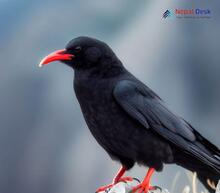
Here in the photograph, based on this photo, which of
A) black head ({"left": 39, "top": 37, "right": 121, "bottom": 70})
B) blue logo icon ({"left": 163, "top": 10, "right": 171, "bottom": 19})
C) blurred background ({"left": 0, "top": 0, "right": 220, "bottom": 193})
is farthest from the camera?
blue logo icon ({"left": 163, "top": 10, "right": 171, "bottom": 19})

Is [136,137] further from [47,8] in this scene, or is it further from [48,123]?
[47,8]

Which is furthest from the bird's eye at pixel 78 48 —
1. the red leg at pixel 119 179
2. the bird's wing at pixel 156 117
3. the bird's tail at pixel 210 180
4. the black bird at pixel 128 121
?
the bird's tail at pixel 210 180

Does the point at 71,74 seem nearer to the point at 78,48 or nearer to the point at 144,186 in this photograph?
the point at 78,48

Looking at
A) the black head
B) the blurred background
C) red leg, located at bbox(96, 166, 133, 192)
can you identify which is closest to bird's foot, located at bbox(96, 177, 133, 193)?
red leg, located at bbox(96, 166, 133, 192)

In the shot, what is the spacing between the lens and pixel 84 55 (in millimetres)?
2539

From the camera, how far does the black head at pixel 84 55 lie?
2.54 metres

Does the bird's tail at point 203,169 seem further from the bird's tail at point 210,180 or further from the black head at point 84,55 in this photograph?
the black head at point 84,55

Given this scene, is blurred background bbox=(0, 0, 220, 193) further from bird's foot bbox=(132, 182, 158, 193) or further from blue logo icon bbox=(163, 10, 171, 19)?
bird's foot bbox=(132, 182, 158, 193)

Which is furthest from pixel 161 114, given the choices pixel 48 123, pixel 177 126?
pixel 48 123

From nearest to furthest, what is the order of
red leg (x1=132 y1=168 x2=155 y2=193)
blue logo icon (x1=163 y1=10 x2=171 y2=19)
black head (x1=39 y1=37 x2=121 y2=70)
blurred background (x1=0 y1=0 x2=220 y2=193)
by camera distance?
red leg (x1=132 y1=168 x2=155 y2=193)
black head (x1=39 y1=37 x2=121 y2=70)
blurred background (x1=0 y1=0 x2=220 y2=193)
blue logo icon (x1=163 y1=10 x2=171 y2=19)

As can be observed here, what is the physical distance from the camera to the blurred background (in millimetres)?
3033

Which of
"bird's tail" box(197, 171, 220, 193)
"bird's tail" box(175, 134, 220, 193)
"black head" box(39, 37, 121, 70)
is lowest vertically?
"bird's tail" box(197, 171, 220, 193)

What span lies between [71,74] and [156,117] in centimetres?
62

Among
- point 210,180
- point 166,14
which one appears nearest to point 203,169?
point 210,180
